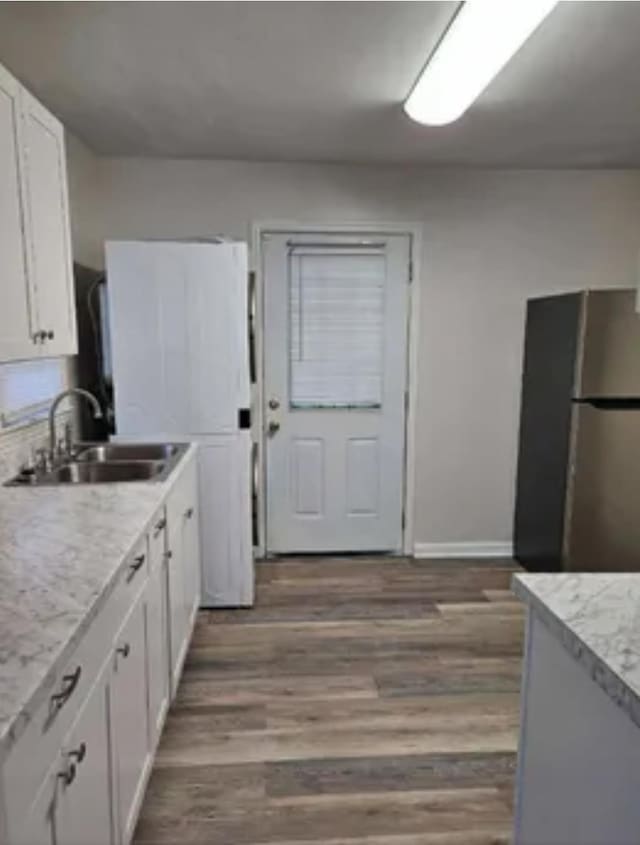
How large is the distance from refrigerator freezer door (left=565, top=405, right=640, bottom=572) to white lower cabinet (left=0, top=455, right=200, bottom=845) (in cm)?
208

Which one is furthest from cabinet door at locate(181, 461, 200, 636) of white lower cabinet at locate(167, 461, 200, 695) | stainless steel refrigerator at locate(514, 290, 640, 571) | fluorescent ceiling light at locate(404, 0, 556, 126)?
stainless steel refrigerator at locate(514, 290, 640, 571)

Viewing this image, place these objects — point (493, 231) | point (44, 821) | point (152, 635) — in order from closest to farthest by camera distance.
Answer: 1. point (44, 821)
2. point (152, 635)
3. point (493, 231)

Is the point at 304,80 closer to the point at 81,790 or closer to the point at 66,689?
the point at 66,689

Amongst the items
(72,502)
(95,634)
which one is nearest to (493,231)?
(72,502)

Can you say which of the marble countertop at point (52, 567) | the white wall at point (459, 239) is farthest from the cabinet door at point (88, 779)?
the white wall at point (459, 239)

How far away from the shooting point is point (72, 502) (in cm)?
207

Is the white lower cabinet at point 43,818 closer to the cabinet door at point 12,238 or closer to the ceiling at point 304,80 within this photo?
the cabinet door at point 12,238

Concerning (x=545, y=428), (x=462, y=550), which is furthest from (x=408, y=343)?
(x=462, y=550)

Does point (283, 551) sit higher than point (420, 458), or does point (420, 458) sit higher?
point (420, 458)

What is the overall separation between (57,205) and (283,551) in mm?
2550

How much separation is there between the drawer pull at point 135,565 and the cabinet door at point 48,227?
2.48ft

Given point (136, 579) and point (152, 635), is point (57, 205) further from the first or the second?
point (152, 635)

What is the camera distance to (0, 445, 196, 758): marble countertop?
3.44 feet

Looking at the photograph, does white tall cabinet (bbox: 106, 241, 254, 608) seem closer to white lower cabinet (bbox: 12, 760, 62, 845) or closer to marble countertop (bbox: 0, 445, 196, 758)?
marble countertop (bbox: 0, 445, 196, 758)
